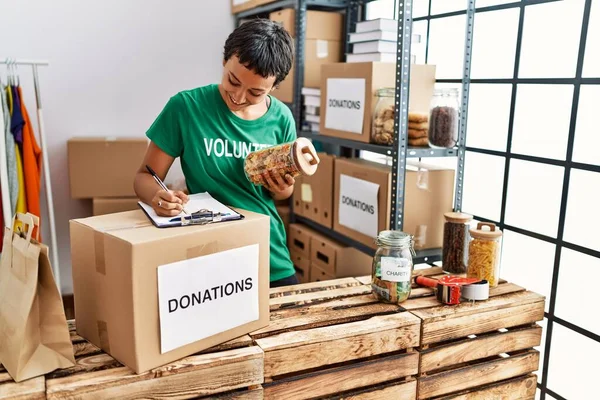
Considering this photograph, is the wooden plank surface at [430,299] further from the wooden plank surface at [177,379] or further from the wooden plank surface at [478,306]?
the wooden plank surface at [177,379]

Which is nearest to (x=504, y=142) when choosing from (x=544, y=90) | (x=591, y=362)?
(x=544, y=90)

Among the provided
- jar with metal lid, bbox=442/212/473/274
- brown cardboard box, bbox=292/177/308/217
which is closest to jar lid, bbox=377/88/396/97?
jar with metal lid, bbox=442/212/473/274

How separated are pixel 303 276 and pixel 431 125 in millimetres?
1321

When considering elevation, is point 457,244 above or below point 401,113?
below

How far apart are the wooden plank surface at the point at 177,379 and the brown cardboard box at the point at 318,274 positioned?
1.54 meters

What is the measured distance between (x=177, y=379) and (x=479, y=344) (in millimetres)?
854

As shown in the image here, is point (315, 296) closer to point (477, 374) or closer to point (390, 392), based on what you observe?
point (390, 392)

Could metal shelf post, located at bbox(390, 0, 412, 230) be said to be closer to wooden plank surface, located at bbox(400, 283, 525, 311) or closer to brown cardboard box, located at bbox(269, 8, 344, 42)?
wooden plank surface, located at bbox(400, 283, 525, 311)

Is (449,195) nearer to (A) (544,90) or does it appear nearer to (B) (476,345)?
(A) (544,90)

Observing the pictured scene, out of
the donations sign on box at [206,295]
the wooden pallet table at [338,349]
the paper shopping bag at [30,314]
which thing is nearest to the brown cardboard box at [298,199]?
the wooden pallet table at [338,349]

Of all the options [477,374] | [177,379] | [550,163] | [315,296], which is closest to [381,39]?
[550,163]

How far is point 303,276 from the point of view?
3070 millimetres

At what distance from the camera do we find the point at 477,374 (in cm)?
152

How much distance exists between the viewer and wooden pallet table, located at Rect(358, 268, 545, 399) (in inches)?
57.2
